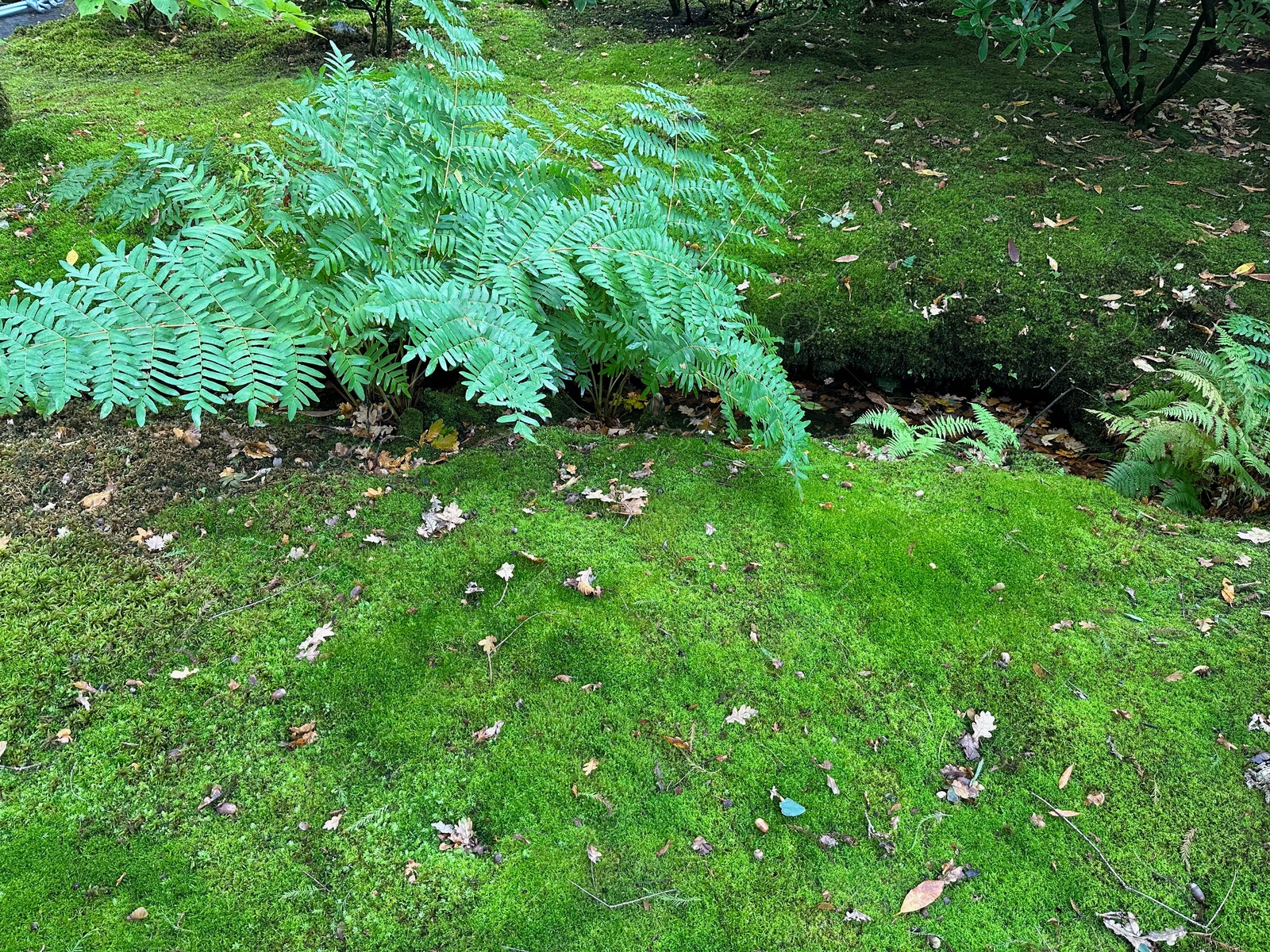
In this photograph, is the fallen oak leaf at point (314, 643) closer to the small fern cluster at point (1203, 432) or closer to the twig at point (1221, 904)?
the twig at point (1221, 904)

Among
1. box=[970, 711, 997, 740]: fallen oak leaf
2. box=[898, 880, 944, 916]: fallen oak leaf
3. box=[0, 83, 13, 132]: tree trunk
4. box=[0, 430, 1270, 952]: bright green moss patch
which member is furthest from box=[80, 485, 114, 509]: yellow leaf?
box=[0, 83, 13, 132]: tree trunk

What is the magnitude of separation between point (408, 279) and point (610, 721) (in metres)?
2.12

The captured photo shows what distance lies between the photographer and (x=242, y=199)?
11.5 feet

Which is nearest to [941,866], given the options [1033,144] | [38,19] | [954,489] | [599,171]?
[954,489]

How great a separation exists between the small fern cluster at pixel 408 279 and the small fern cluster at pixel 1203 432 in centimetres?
246

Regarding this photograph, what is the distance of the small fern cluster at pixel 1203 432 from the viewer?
414cm

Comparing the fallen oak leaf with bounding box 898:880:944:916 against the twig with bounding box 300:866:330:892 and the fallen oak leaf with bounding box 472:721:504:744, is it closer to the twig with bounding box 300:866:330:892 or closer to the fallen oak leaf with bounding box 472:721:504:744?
the fallen oak leaf with bounding box 472:721:504:744

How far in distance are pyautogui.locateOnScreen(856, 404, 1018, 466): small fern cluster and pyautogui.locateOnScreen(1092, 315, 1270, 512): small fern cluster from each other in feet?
2.05

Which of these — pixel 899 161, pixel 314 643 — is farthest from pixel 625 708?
pixel 899 161

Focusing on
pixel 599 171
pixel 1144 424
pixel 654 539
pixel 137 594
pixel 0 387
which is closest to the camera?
pixel 0 387

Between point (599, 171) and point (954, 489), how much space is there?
418 cm

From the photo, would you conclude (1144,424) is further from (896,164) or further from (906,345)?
(896,164)

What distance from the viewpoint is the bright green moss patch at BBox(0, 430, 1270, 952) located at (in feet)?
7.66

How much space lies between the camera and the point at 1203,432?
427 centimetres
